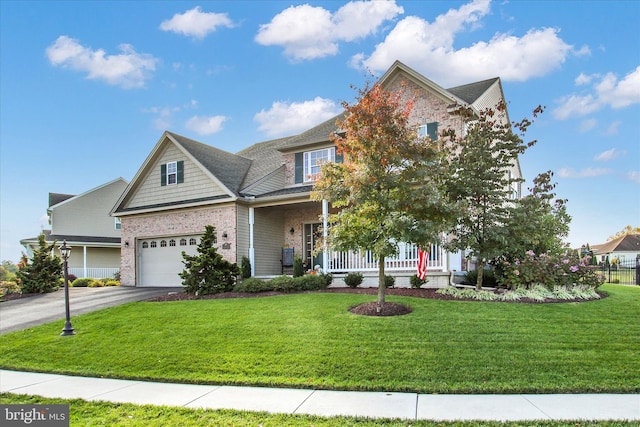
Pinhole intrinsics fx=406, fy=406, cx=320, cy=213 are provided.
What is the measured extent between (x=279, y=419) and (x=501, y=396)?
2835 mm

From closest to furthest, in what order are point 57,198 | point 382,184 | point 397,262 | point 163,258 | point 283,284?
point 382,184 → point 283,284 → point 397,262 → point 163,258 → point 57,198

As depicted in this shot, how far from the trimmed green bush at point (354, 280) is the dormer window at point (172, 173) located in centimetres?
942

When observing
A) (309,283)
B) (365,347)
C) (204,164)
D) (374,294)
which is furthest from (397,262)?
(204,164)

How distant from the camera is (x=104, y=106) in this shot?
17.7 metres

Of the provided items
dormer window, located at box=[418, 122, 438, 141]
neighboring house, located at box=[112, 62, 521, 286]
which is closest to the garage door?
neighboring house, located at box=[112, 62, 521, 286]

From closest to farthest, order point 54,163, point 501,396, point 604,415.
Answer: point 604,415
point 501,396
point 54,163

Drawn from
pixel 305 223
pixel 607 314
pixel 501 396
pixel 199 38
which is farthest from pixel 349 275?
pixel 199 38

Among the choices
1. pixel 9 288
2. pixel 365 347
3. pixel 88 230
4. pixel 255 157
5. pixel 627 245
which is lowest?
pixel 627 245

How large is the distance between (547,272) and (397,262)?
4.72 metres

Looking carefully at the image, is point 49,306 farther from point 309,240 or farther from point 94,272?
point 94,272

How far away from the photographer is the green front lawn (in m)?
5.80

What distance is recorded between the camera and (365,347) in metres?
6.89

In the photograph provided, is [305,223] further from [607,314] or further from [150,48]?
[607,314]

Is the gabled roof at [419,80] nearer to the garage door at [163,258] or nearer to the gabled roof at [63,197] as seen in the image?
the garage door at [163,258]
